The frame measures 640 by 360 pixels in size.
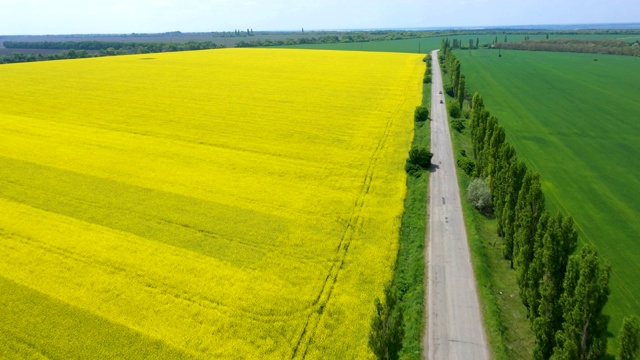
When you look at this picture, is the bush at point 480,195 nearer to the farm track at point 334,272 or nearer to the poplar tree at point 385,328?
the farm track at point 334,272

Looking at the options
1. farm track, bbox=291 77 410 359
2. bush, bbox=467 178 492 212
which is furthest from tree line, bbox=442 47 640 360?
farm track, bbox=291 77 410 359

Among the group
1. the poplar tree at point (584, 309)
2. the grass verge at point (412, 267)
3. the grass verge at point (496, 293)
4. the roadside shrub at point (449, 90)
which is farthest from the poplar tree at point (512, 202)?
the roadside shrub at point (449, 90)

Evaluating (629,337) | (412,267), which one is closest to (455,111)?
(412,267)

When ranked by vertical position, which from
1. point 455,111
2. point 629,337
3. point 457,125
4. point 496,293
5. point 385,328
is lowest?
point 496,293

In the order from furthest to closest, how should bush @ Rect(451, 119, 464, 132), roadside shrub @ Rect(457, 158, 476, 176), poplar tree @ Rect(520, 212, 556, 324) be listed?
1. bush @ Rect(451, 119, 464, 132)
2. roadside shrub @ Rect(457, 158, 476, 176)
3. poplar tree @ Rect(520, 212, 556, 324)

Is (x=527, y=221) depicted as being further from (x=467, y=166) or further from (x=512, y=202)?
(x=467, y=166)

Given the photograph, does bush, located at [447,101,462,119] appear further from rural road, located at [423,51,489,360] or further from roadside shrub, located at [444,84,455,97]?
rural road, located at [423,51,489,360]
